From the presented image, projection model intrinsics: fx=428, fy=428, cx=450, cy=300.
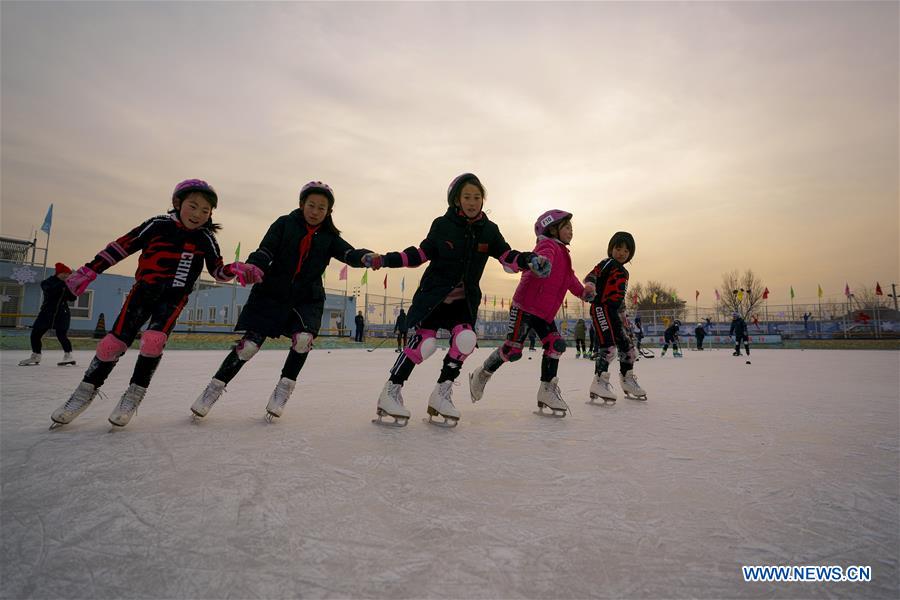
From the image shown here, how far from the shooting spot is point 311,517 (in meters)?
1.23

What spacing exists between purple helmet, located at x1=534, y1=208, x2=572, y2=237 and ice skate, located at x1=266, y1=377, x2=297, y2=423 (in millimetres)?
2363

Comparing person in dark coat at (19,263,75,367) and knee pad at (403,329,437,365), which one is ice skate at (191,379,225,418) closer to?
knee pad at (403,329,437,365)

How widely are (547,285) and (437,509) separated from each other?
2.52 meters

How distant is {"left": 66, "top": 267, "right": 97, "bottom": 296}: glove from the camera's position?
2.45 meters

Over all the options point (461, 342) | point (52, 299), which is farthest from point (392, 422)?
point (52, 299)

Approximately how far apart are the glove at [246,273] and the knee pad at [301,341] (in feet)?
1.51

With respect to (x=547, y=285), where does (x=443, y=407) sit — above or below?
below

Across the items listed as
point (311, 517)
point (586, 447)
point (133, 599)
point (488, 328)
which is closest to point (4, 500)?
point (133, 599)

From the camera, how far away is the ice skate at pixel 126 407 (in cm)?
234

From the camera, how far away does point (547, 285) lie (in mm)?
3547

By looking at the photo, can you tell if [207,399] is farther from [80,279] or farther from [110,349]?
[80,279]

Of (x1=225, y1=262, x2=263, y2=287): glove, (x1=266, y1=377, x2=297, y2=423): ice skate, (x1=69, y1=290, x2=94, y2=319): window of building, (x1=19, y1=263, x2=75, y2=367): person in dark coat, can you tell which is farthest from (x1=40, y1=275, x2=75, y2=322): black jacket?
(x1=69, y1=290, x2=94, y2=319): window of building

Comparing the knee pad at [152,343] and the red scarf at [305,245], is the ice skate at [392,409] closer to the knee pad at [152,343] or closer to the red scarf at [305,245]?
the red scarf at [305,245]

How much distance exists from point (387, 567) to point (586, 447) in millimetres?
1415
